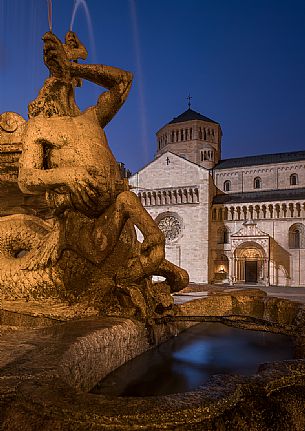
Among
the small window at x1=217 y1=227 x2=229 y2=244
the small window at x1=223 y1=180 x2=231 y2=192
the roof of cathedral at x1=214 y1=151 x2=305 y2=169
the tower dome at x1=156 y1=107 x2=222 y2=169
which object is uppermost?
the tower dome at x1=156 y1=107 x2=222 y2=169

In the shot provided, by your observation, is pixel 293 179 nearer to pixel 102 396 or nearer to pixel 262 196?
pixel 262 196

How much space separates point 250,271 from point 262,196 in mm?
6900

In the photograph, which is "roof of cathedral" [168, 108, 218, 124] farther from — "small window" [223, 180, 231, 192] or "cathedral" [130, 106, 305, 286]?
"small window" [223, 180, 231, 192]

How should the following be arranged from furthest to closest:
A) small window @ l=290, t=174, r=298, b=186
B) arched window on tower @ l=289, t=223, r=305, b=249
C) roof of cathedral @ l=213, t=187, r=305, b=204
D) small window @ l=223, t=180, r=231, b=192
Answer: small window @ l=223, t=180, r=231, b=192, small window @ l=290, t=174, r=298, b=186, roof of cathedral @ l=213, t=187, r=305, b=204, arched window on tower @ l=289, t=223, r=305, b=249

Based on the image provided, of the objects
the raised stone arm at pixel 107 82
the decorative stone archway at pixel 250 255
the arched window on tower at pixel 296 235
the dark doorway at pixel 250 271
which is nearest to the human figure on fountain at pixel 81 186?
the raised stone arm at pixel 107 82

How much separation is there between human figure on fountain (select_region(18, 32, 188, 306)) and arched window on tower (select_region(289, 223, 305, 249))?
29.1 m

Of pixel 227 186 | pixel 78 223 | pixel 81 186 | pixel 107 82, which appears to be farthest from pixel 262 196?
pixel 81 186

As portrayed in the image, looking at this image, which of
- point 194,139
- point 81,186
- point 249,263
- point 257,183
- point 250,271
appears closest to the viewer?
point 81,186

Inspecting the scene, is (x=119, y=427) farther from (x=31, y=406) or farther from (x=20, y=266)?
(x=20, y=266)

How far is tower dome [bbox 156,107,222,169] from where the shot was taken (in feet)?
130

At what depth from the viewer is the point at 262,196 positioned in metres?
33.0

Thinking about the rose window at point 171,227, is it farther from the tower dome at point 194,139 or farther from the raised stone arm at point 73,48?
the raised stone arm at point 73,48

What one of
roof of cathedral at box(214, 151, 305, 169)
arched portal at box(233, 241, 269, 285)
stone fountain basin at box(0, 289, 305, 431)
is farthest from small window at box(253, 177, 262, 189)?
stone fountain basin at box(0, 289, 305, 431)

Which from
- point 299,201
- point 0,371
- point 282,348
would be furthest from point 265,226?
point 0,371
